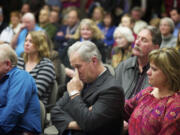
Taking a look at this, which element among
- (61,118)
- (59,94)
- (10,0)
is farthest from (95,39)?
(10,0)

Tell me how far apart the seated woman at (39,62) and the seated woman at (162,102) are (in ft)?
5.20

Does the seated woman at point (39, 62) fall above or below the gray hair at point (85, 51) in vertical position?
below

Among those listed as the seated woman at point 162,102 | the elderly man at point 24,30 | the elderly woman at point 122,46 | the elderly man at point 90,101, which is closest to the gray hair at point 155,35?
the elderly man at point 90,101

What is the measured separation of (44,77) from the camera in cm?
377

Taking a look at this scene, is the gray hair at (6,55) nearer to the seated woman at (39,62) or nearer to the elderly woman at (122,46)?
the seated woman at (39,62)

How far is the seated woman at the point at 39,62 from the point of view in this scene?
377cm

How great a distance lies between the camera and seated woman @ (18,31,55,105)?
148 inches

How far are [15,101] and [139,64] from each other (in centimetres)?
131

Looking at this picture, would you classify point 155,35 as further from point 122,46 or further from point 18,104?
point 122,46

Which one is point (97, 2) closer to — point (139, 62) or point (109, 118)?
point (139, 62)

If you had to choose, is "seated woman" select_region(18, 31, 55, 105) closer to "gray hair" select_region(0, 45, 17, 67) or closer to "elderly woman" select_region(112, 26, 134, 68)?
"gray hair" select_region(0, 45, 17, 67)

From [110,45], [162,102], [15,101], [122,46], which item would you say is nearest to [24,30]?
[110,45]

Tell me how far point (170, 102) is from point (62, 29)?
556 centimetres

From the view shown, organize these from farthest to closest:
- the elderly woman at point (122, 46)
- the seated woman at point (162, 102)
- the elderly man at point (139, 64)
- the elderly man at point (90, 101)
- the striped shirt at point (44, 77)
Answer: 1. the elderly woman at point (122, 46)
2. the striped shirt at point (44, 77)
3. the elderly man at point (139, 64)
4. the elderly man at point (90, 101)
5. the seated woman at point (162, 102)
